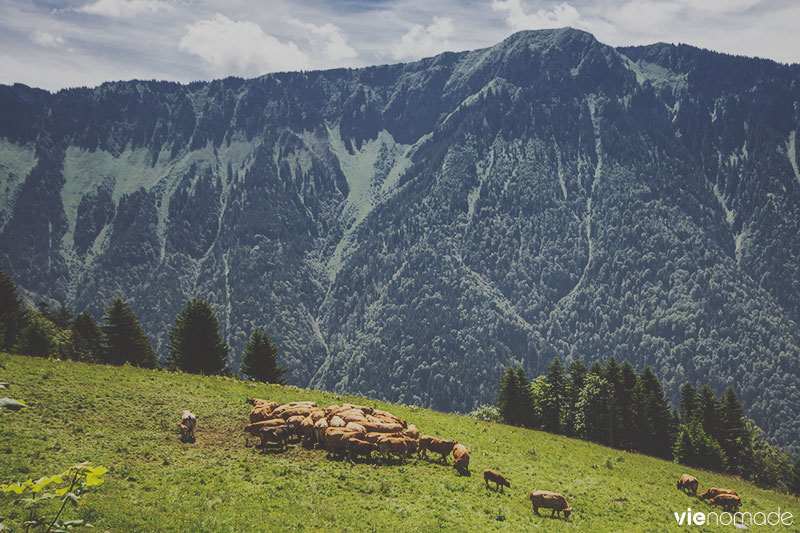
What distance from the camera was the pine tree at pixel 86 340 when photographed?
287 feet

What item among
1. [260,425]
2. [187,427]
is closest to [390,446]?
[260,425]

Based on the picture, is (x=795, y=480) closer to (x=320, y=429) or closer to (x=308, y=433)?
(x=320, y=429)

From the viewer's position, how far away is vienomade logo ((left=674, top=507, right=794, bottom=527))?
32.9m

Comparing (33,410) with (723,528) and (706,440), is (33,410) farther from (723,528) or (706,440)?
(706,440)

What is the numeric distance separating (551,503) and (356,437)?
12590 millimetres

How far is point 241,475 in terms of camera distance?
90.3ft

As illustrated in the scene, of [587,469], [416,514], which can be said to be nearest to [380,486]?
[416,514]

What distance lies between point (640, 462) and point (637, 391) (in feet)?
123

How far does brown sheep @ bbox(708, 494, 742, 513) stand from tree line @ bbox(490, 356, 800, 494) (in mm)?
41201

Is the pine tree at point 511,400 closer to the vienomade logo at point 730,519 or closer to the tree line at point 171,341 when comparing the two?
the tree line at point 171,341

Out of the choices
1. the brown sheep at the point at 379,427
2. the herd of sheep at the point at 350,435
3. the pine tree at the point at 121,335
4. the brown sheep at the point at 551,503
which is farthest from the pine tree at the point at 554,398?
the pine tree at the point at 121,335

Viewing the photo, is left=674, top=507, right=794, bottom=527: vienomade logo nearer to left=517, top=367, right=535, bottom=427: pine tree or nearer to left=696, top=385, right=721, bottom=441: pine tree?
left=696, top=385, right=721, bottom=441: pine tree

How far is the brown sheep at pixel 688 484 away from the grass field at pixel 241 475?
80 centimetres

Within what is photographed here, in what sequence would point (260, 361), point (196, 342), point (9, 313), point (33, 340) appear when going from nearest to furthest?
point (9, 313) → point (196, 342) → point (33, 340) → point (260, 361)
